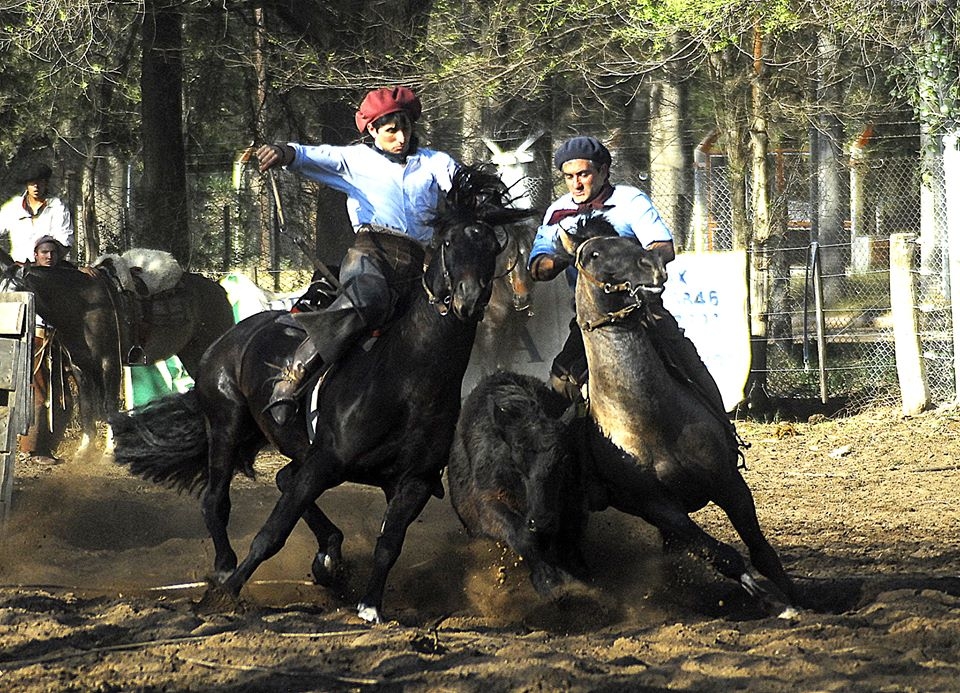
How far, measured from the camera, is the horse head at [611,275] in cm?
551

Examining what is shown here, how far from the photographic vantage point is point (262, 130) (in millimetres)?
15078

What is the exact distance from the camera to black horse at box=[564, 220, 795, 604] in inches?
223

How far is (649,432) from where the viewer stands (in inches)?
226

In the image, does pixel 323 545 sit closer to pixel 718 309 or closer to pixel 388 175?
pixel 388 175

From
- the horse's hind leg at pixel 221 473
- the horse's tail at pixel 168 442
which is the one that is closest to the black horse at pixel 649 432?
the horse's hind leg at pixel 221 473

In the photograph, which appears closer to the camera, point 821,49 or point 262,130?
point 821,49

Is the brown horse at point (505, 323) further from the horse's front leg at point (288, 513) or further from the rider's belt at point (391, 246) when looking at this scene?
the horse's front leg at point (288, 513)

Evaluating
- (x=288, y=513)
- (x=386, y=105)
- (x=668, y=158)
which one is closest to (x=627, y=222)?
(x=386, y=105)

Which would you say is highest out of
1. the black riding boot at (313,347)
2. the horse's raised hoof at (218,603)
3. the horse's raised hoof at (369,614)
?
the black riding boot at (313,347)

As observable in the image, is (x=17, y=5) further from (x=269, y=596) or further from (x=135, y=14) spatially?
(x=269, y=596)

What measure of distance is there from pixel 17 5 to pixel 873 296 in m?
8.34

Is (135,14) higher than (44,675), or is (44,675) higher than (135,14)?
(135,14)

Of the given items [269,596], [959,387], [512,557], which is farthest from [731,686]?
[959,387]

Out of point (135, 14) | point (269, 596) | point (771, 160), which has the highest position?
point (135, 14)
